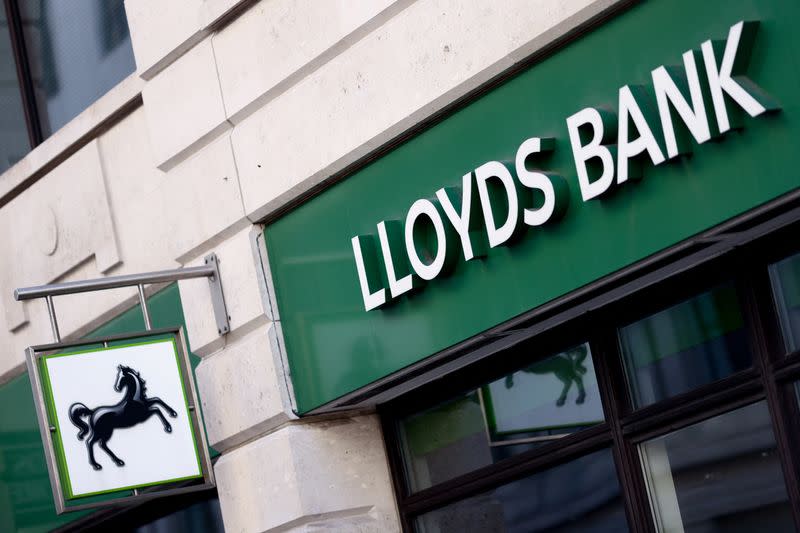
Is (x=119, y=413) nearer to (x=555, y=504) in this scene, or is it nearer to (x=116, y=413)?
(x=116, y=413)

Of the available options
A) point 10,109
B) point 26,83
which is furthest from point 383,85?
point 10,109

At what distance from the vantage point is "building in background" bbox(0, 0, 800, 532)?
19.5 feet

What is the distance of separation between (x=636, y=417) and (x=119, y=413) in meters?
2.96

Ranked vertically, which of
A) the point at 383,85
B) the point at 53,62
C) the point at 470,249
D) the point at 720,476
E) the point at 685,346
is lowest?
the point at 720,476

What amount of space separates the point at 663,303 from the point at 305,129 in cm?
236

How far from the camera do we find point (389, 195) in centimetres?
741

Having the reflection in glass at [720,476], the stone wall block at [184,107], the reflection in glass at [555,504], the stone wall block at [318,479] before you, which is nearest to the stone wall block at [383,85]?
the stone wall block at [184,107]

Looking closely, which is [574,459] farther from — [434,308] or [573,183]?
[573,183]

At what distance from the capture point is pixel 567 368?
23.3 feet

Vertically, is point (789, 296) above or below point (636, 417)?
above

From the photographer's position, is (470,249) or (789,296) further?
(470,249)

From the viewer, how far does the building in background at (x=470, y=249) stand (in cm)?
595

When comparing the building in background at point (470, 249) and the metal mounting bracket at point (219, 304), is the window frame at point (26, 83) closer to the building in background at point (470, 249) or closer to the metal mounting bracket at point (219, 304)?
the building in background at point (470, 249)

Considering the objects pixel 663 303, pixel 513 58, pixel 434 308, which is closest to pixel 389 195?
pixel 434 308
